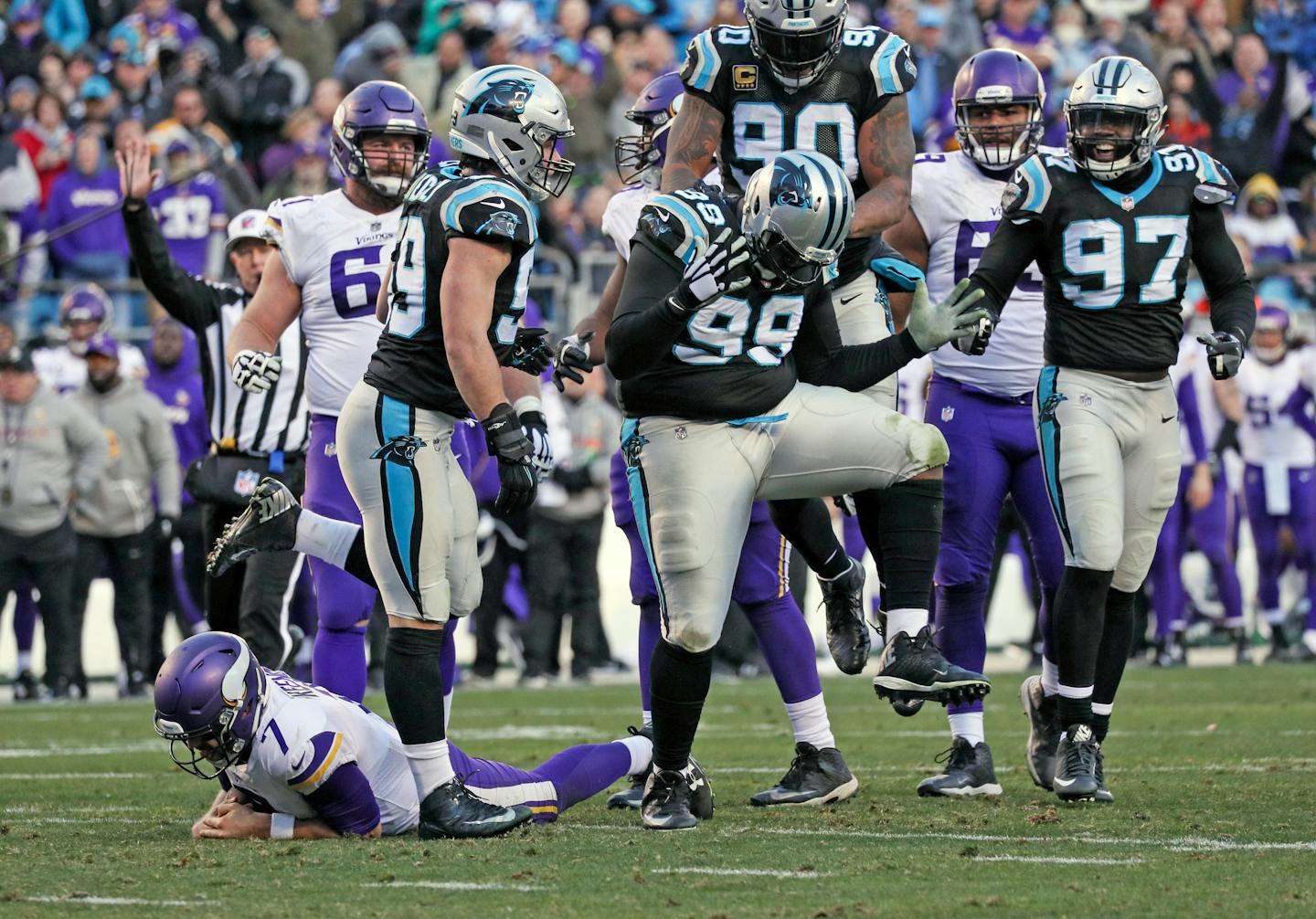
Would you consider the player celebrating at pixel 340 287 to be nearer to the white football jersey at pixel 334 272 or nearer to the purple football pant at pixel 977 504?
the white football jersey at pixel 334 272

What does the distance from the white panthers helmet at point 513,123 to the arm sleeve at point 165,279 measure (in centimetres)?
229

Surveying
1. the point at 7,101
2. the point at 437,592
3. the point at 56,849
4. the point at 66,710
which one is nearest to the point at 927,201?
the point at 437,592

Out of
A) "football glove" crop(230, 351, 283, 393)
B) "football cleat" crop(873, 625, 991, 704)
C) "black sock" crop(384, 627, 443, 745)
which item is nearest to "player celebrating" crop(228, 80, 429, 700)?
"football glove" crop(230, 351, 283, 393)

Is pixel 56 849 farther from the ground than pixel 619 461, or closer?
closer

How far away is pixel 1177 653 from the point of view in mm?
13109

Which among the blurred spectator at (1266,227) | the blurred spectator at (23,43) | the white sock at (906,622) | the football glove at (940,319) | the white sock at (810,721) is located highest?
the blurred spectator at (23,43)

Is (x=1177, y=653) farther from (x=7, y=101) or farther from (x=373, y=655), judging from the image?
(x=7, y=101)

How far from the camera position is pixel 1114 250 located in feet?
20.6

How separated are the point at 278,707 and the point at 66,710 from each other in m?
5.86

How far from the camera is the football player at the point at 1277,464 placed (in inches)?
521

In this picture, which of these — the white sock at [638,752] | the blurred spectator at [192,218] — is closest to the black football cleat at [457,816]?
the white sock at [638,752]

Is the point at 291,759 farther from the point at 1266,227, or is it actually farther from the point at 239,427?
the point at 1266,227

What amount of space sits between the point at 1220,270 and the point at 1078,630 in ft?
3.89

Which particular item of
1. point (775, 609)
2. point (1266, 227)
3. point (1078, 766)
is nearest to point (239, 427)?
point (775, 609)
